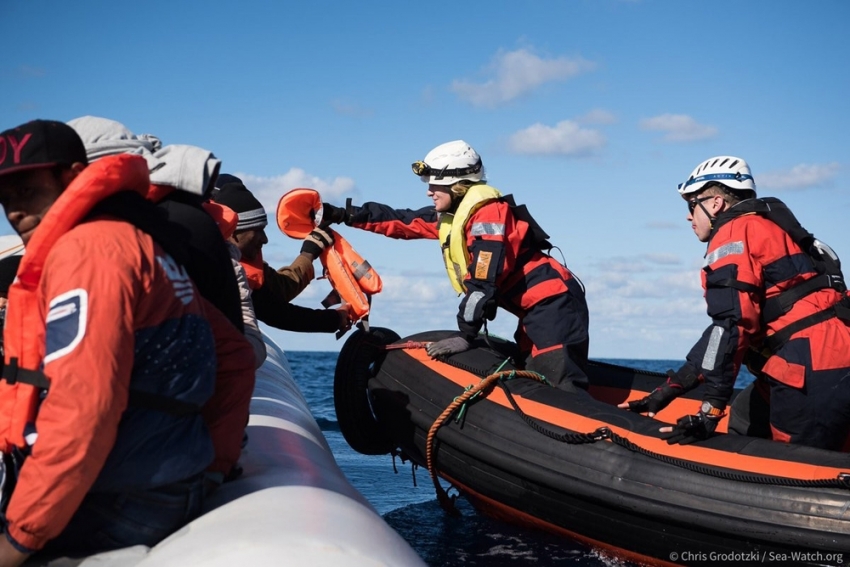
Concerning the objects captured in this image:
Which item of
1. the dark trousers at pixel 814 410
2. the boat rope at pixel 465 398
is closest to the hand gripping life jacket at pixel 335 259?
the boat rope at pixel 465 398

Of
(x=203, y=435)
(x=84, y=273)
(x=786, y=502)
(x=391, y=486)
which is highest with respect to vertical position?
(x=84, y=273)

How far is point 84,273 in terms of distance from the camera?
1838 mm

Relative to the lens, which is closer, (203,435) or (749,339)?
(203,435)

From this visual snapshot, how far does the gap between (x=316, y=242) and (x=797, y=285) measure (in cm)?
282

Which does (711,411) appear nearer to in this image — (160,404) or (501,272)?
(501,272)

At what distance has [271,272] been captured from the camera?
198 inches

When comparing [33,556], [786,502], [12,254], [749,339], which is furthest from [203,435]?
[749,339]

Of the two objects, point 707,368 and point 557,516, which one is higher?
point 707,368

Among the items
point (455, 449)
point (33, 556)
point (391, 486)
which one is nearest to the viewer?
point (33, 556)

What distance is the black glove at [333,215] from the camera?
5.71m

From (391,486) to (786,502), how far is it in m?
3.64

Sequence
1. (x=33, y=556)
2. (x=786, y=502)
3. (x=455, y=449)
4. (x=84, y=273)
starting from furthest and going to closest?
1. (x=455, y=449)
2. (x=786, y=502)
3. (x=33, y=556)
4. (x=84, y=273)

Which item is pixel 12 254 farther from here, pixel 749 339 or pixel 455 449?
pixel 749 339

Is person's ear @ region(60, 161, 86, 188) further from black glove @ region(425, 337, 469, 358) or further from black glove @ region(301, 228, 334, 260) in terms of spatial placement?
black glove @ region(301, 228, 334, 260)
